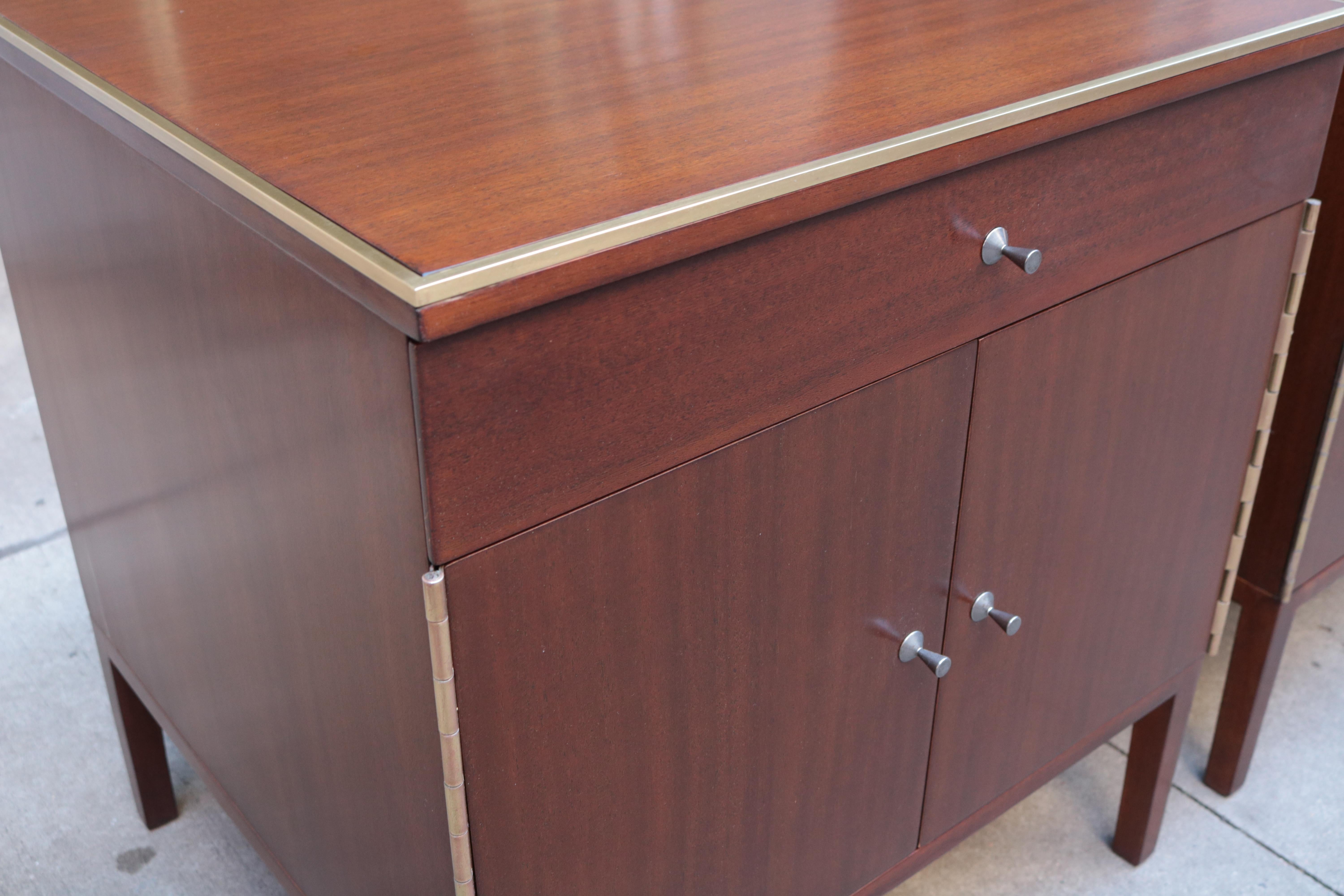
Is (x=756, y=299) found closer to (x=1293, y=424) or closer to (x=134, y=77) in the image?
(x=134, y=77)

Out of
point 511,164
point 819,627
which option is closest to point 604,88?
point 511,164

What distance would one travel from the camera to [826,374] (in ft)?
2.41

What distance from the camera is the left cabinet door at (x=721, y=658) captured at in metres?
0.67

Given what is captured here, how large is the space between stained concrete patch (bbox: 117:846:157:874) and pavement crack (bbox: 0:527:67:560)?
60 centimetres

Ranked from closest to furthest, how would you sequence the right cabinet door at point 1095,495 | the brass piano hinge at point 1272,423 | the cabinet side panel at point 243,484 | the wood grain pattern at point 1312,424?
the cabinet side panel at point 243,484, the right cabinet door at point 1095,495, the brass piano hinge at point 1272,423, the wood grain pattern at point 1312,424

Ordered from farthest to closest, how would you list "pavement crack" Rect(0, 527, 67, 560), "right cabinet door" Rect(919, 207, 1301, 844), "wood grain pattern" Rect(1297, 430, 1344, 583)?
"pavement crack" Rect(0, 527, 67, 560) < "wood grain pattern" Rect(1297, 430, 1344, 583) < "right cabinet door" Rect(919, 207, 1301, 844)

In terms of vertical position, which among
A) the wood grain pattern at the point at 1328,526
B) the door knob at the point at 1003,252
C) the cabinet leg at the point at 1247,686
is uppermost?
the door knob at the point at 1003,252

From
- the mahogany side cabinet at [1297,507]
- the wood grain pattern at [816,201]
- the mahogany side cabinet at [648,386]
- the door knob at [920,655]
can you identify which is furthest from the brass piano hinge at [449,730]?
the mahogany side cabinet at [1297,507]

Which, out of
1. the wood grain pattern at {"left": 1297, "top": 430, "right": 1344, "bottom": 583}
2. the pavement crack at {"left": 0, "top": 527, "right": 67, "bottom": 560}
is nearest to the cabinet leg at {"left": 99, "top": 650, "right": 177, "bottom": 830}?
the pavement crack at {"left": 0, "top": 527, "right": 67, "bottom": 560}

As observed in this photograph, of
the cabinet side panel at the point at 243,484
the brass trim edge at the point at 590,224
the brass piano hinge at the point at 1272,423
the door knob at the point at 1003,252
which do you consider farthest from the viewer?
the brass piano hinge at the point at 1272,423

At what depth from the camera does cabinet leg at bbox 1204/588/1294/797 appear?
132 cm

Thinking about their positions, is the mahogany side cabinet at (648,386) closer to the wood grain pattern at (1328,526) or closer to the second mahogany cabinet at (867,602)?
the second mahogany cabinet at (867,602)

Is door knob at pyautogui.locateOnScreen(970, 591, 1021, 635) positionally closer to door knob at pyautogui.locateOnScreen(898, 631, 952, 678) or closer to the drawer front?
door knob at pyautogui.locateOnScreen(898, 631, 952, 678)

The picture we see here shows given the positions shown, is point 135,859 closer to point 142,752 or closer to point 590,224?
point 142,752
